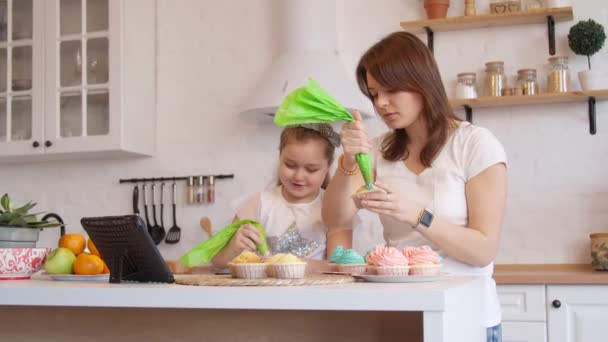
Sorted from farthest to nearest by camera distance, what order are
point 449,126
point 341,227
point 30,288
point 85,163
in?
point 85,163, point 341,227, point 449,126, point 30,288

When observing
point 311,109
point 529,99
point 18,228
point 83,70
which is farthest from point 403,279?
point 83,70

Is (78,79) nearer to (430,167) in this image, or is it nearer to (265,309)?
(430,167)

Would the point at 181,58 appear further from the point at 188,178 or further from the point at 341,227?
the point at 341,227

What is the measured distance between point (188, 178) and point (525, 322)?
1806 mm

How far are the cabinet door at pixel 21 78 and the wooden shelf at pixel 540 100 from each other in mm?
2017

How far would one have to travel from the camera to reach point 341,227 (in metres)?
2.05

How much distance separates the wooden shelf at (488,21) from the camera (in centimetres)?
330

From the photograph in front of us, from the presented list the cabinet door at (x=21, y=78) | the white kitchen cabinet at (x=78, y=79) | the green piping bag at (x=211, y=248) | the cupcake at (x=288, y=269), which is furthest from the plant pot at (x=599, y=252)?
the cabinet door at (x=21, y=78)

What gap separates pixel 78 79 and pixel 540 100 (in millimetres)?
2164

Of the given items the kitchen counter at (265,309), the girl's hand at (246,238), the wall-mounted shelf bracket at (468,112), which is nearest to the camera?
the kitchen counter at (265,309)

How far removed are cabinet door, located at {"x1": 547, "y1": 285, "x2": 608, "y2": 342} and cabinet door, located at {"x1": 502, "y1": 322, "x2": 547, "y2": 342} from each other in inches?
1.1

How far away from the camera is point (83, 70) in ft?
12.7

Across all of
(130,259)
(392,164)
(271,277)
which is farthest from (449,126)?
(130,259)

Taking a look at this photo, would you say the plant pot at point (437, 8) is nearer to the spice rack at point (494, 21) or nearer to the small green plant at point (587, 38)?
the spice rack at point (494, 21)
